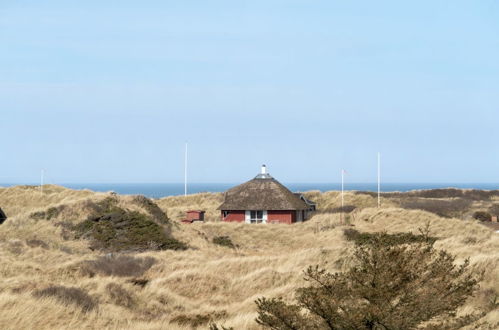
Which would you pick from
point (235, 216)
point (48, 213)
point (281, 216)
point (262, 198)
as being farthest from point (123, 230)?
point (262, 198)

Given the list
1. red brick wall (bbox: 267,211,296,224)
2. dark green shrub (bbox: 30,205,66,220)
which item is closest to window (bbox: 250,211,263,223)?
red brick wall (bbox: 267,211,296,224)

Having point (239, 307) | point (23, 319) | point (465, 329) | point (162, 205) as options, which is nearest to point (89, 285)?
point (239, 307)

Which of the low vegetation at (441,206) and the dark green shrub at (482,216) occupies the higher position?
the low vegetation at (441,206)

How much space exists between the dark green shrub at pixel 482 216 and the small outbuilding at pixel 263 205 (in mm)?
16710

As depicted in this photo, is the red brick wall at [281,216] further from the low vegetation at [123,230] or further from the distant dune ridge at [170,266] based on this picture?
the low vegetation at [123,230]

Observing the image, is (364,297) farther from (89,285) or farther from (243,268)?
(243,268)

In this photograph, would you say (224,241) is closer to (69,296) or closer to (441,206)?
(69,296)

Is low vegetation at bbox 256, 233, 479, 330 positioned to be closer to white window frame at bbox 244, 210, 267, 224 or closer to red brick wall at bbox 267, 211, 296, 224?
red brick wall at bbox 267, 211, 296, 224

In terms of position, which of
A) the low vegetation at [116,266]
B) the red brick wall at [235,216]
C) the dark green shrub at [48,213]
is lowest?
the low vegetation at [116,266]

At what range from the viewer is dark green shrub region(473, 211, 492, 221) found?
63.8 m

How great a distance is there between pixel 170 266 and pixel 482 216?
44133 mm

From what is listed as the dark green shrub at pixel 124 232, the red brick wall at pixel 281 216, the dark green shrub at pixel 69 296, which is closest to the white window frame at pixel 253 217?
the red brick wall at pixel 281 216

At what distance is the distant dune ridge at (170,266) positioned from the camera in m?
16.0

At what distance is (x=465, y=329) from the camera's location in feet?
43.6
